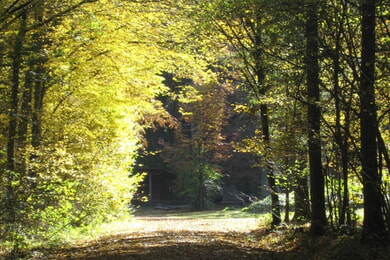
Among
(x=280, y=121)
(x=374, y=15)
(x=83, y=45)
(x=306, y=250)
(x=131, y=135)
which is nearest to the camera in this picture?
(x=374, y=15)

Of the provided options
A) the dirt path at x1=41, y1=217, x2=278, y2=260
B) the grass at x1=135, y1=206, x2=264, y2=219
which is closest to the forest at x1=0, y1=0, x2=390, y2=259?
the dirt path at x1=41, y1=217, x2=278, y2=260

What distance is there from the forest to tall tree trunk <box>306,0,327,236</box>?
1.1 inches

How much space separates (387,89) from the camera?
27.3ft

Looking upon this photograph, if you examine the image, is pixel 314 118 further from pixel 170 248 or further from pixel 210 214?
pixel 210 214

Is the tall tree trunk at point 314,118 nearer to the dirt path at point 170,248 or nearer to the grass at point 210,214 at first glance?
the dirt path at point 170,248

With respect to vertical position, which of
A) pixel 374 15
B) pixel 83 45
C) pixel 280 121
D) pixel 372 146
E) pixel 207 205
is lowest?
pixel 207 205

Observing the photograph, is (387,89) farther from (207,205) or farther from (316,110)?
(207,205)

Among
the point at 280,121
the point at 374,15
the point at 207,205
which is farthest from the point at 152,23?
the point at 207,205

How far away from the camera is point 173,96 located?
681 inches

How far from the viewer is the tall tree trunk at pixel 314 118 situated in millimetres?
9125

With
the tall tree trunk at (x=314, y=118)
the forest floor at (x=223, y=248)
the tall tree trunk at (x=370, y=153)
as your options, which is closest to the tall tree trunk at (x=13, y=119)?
the forest floor at (x=223, y=248)

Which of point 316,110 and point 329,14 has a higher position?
point 329,14

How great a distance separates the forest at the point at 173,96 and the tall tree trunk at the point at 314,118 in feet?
0.09

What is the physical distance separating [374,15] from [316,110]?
2.79 m
